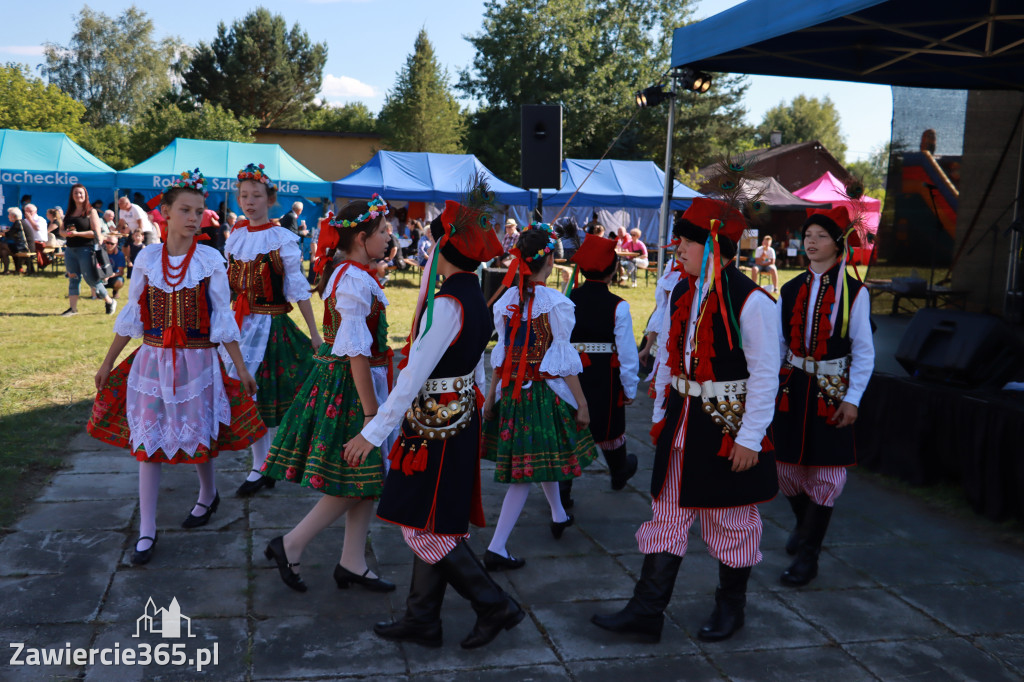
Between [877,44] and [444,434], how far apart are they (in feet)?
17.2

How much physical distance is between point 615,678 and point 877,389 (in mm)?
3663

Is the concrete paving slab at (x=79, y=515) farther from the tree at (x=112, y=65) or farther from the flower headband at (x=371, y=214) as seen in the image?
the tree at (x=112, y=65)

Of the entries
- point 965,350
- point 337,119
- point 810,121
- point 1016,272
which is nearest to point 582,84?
point 337,119

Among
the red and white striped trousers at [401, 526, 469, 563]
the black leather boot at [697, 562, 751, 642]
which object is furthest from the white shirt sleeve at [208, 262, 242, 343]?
the black leather boot at [697, 562, 751, 642]

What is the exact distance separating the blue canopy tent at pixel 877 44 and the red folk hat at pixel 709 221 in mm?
2349

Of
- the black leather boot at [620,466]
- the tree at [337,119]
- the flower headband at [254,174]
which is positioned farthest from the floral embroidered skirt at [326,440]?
the tree at [337,119]

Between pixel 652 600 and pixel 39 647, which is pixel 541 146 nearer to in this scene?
pixel 652 600

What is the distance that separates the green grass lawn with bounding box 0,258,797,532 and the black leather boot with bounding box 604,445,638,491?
322cm

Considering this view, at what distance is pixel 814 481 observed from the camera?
3.77 m

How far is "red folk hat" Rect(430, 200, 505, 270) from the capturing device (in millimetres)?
2729

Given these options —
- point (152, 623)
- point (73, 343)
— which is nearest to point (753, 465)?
point (152, 623)

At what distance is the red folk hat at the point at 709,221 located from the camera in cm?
287

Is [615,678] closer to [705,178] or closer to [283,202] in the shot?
[705,178]

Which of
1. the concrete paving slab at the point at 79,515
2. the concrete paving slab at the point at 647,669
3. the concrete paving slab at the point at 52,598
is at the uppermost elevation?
the concrete paving slab at the point at 79,515
